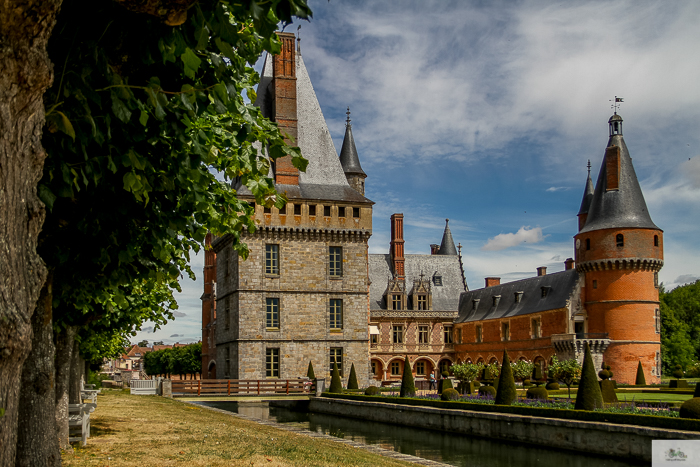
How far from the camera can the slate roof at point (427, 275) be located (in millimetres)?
61188

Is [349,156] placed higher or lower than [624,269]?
higher

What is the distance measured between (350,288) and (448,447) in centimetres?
2155

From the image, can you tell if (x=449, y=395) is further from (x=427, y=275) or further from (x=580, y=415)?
(x=427, y=275)

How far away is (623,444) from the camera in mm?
15305

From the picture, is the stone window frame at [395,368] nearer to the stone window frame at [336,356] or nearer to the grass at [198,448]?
the stone window frame at [336,356]

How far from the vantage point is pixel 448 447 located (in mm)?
18062

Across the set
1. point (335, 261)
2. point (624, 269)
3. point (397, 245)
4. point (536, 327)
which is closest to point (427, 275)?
point (397, 245)

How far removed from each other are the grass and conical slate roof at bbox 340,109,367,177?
34.8 m

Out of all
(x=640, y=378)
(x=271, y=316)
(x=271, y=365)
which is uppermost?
(x=271, y=316)

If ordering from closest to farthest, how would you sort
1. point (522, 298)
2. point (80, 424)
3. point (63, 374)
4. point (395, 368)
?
point (80, 424), point (63, 374), point (522, 298), point (395, 368)

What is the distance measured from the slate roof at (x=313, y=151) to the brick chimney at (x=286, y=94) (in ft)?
2.92

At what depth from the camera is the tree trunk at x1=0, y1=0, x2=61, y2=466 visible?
3.06 m

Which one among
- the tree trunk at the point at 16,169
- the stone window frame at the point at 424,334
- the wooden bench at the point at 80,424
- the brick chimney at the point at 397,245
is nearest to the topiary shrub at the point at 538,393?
the wooden bench at the point at 80,424

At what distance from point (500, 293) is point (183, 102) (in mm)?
54972
